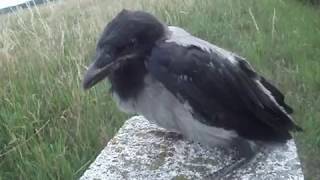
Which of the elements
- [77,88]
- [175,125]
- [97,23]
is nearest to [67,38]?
[97,23]

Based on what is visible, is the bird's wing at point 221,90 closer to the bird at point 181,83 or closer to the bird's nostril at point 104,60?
the bird at point 181,83

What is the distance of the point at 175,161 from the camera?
8.76 feet

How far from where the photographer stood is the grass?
345 centimetres

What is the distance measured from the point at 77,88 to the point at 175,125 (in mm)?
1533

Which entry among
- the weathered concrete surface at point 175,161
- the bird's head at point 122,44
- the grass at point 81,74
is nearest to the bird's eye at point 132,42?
the bird's head at point 122,44

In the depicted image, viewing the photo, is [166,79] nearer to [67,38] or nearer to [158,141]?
[158,141]

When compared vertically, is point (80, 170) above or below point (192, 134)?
below

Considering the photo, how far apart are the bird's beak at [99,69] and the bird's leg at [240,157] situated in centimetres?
60

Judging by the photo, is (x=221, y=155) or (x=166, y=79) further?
(x=221, y=155)

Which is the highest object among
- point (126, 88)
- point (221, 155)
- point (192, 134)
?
point (126, 88)

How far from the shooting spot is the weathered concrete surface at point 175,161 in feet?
8.35

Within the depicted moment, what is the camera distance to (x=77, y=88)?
3.92m

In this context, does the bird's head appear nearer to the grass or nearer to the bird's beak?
the bird's beak

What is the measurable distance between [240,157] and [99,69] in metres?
0.70
